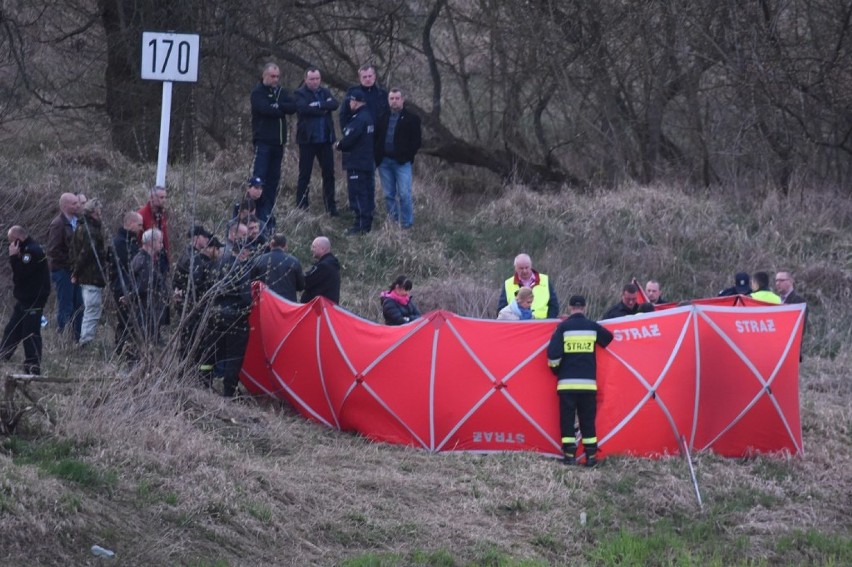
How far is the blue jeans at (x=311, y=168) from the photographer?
1800 cm

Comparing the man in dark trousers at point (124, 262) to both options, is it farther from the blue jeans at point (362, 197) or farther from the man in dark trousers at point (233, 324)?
the blue jeans at point (362, 197)

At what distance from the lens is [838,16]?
881 inches

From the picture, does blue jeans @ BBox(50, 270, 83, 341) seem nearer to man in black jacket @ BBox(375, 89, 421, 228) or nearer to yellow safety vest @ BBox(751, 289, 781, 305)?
man in black jacket @ BBox(375, 89, 421, 228)

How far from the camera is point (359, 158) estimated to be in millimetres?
17797

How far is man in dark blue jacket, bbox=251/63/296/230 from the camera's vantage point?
55.9 ft

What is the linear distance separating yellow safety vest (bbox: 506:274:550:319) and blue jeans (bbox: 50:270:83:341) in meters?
4.92

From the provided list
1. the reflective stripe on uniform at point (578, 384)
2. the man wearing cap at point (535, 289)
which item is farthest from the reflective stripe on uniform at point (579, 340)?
the man wearing cap at point (535, 289)

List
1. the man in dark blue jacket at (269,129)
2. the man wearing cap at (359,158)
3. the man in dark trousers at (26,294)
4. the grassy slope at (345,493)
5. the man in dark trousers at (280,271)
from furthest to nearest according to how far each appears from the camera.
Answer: the man wearing cap at (359,158) → the man in dark blue jacket at (269,129) → the man in dark trousers at (280,271) → the man in dark trousers at (26,294) → the grassy slope at (345,493)

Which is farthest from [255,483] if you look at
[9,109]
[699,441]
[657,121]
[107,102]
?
[657,121]

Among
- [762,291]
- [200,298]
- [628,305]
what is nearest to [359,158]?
[628,305]

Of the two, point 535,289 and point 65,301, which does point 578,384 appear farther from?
point 65,301

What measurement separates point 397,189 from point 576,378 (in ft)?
25.1

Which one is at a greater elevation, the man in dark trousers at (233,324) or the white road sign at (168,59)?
the white road sign at (168,59)

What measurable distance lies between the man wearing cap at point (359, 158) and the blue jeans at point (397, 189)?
285 mm
